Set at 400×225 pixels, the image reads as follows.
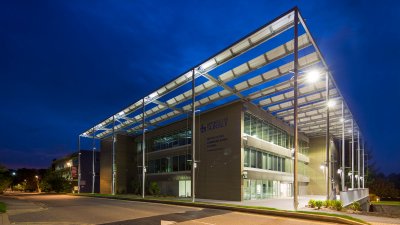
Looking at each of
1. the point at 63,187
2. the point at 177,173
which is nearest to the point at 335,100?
the point at 177,173

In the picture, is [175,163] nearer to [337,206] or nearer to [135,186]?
[135,186]

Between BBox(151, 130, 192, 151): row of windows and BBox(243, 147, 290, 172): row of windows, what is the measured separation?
327 inches

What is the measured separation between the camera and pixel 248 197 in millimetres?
34688

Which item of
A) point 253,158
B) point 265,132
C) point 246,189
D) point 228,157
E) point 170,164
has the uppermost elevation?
point 265,132

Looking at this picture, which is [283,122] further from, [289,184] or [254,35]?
[254,35]

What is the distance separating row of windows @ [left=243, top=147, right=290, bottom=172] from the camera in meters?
35.5

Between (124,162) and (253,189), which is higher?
(124,162)

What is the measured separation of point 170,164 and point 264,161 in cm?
1261

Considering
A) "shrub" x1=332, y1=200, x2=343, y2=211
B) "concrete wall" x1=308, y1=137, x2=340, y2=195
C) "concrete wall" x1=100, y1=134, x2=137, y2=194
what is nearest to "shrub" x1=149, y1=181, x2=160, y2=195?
"concrete wall" x1=100, y1=134, x2=137, y2=194

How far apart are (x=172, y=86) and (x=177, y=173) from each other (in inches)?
535

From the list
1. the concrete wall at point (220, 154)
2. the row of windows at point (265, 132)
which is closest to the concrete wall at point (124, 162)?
the concrete wall at point (220, 154)

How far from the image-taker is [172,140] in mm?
46500

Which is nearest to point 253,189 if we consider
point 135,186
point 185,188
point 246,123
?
point 246,123

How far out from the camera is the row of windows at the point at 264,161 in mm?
35469
